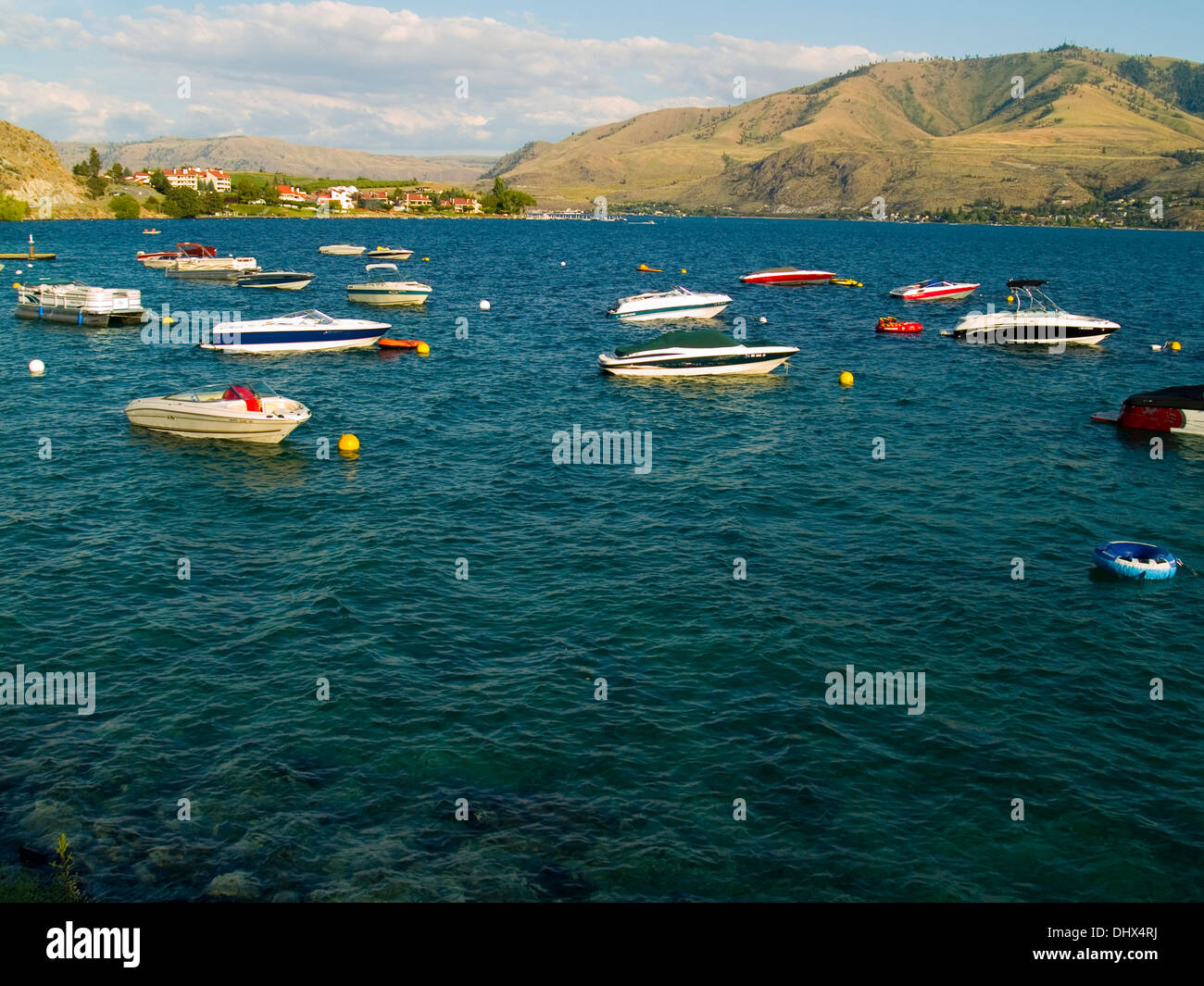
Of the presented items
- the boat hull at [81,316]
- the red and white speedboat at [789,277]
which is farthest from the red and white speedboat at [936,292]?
the boat hull at [81,316]

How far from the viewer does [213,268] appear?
113m

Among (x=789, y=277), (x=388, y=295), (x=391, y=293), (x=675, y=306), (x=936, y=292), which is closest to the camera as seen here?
(x=675, y=306)

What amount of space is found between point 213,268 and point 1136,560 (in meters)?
109

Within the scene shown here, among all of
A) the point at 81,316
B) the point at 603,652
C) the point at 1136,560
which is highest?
the point at 81,316

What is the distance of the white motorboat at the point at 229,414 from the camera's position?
137ft

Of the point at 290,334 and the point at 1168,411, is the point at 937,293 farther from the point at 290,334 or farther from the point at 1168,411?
the point at 290,334

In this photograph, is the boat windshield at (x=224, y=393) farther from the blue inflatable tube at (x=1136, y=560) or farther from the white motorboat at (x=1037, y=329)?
the white motorboat at (x=1037, y=329)

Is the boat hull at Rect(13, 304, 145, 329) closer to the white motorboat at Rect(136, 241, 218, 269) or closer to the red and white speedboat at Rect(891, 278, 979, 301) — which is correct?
the white motorboat at Rect(136, 241, 218, 269)

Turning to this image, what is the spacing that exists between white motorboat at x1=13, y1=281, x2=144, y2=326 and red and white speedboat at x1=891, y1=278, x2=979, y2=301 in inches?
2939

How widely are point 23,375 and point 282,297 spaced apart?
4302cm

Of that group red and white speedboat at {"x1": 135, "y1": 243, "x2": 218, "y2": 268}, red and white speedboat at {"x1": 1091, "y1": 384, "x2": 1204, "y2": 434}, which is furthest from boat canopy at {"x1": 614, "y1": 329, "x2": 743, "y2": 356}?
red and white speedboat at {"x1": 135, "y1": 243, "x2": 218, "y2": 268}

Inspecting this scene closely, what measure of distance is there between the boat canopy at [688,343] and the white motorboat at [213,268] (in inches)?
2786

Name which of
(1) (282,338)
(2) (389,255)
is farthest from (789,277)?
(1) (282,338)

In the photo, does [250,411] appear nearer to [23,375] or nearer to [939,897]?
[23,375]
